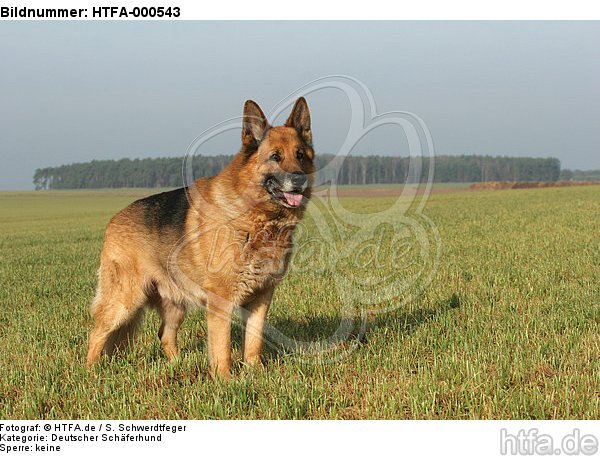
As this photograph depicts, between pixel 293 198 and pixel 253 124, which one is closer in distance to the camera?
pixel 253 124

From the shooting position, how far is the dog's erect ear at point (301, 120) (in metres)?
5.98

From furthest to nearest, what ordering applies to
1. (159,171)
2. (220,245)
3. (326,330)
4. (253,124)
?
(159,171), (326,330), (220,245), (253,124)

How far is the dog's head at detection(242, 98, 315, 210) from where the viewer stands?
5777 mm

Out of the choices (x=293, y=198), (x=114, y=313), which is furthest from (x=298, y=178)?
(x=114, y=313)

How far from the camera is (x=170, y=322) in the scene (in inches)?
269

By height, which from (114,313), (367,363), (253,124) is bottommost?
(367,363)

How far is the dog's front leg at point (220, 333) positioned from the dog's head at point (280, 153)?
4.09 ft

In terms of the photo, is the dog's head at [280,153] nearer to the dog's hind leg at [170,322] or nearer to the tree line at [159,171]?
the dog's hind leg at [170,322]

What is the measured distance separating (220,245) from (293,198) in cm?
91

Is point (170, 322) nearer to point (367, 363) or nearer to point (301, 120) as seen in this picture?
point (367, 363)

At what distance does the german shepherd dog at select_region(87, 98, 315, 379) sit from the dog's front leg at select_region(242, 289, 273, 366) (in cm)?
1

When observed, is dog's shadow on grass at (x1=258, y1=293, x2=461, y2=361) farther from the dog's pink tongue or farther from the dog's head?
the dog's head

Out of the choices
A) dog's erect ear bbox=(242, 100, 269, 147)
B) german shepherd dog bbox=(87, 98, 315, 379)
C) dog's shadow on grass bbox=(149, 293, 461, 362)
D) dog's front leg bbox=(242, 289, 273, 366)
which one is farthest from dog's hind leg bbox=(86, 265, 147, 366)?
dog's erect ear bbox=(242, 100, 269, 147)
